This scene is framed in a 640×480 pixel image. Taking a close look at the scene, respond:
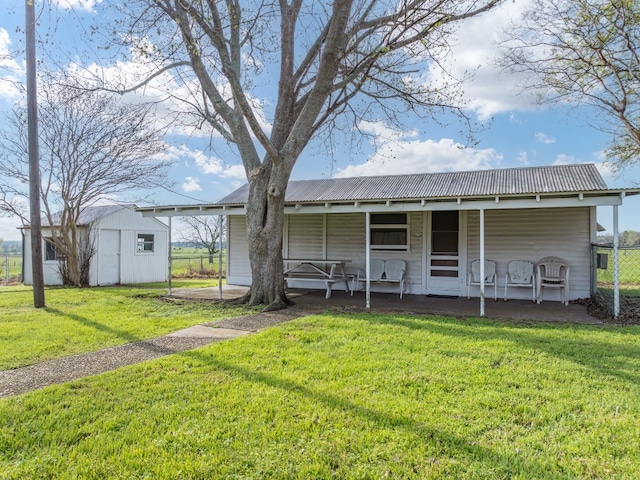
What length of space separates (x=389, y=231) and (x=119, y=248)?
36.6ft

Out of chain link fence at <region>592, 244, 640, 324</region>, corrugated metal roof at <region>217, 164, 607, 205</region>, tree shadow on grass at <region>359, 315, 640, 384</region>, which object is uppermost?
corrugated metal roof at <region>217, 164, 607, 205</region>

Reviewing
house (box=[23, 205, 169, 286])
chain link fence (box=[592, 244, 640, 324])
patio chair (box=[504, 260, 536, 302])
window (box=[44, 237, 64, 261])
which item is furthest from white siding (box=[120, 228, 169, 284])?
chain link fence (box=[592, 244, 640, 324])

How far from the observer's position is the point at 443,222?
33.3 ft

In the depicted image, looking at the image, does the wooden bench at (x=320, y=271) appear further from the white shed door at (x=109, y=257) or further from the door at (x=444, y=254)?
the white shed door at (x=109, y=257)

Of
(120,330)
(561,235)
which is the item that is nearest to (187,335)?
(120,330)

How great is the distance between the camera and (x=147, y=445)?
2.64 metres

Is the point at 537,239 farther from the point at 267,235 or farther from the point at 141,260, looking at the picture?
the point at 141,260

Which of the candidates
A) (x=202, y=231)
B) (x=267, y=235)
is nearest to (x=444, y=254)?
(x=267, y=235)

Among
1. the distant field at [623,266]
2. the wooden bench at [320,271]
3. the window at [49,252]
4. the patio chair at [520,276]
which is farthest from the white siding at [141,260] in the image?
the distant field at [623,266]

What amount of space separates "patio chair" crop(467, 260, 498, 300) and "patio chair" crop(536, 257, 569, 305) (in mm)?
917

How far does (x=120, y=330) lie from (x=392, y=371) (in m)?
4.43

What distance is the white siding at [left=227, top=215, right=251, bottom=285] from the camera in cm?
1248

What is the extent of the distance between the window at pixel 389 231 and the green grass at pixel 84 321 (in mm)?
4578

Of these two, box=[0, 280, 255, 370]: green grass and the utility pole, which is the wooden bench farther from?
the utility pole
